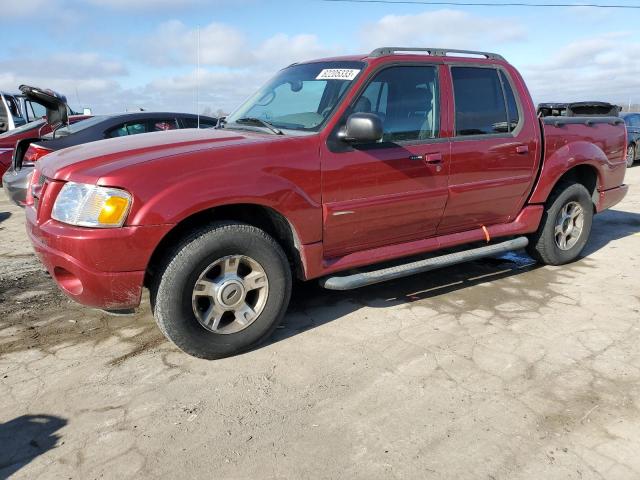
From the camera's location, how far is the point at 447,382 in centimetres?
306

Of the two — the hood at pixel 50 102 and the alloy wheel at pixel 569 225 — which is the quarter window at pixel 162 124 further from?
the alloy wheel at pixel 569 225

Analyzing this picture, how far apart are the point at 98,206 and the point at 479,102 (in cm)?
312

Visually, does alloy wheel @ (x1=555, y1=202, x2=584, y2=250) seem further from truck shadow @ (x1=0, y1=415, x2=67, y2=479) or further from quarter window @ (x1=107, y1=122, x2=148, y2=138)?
quarter window @ (x1=107, y1=122, x2=148, y2=138)

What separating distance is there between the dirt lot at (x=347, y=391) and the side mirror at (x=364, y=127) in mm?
1370

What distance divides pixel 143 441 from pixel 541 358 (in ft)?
7.93

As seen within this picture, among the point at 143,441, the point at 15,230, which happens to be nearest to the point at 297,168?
the point at 143,441

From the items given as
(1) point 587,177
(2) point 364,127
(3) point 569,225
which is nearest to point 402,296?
(2) point 364,127

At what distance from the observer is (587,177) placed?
546 cm

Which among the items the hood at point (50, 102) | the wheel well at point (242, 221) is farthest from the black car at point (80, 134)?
the wheel well at point (242, 221)

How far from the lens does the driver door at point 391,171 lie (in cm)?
359

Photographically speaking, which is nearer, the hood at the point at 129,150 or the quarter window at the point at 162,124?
the hood at the point at 129,150

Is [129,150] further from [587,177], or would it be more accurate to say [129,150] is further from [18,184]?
[587,177]

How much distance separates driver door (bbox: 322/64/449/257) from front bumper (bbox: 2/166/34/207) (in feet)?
11.8

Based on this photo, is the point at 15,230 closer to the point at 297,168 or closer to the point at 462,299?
the point at 297,168
